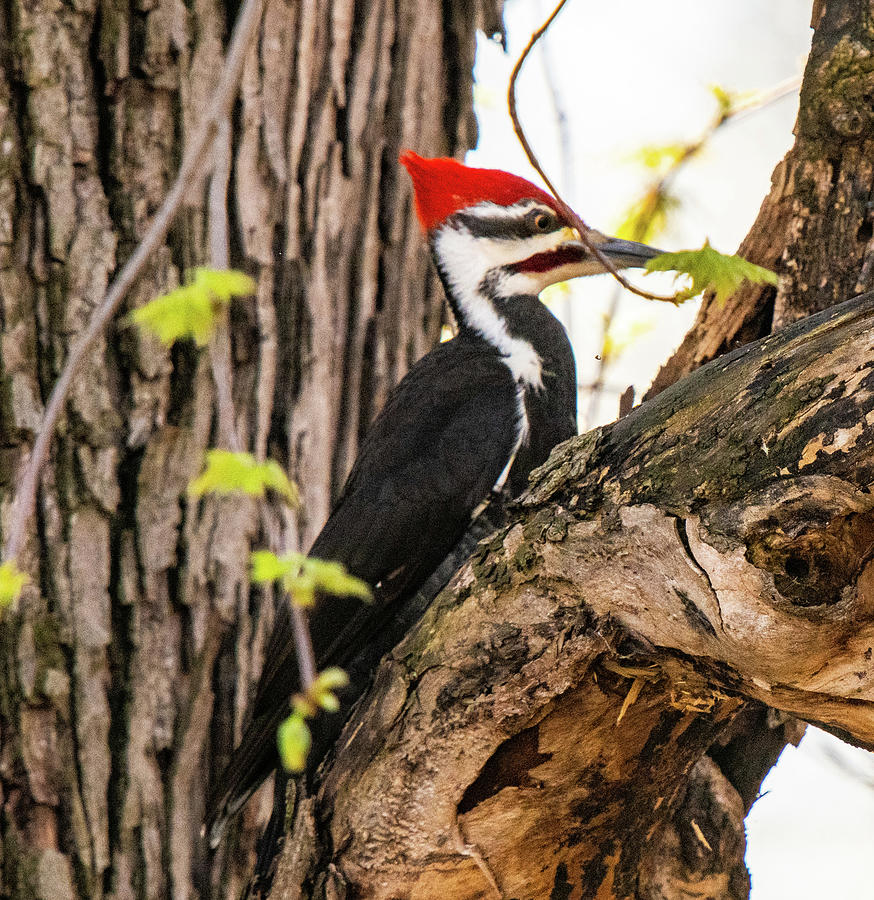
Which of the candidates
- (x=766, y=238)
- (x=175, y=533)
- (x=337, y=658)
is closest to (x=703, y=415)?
(x=766, y=238)

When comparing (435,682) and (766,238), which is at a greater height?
(766,238)

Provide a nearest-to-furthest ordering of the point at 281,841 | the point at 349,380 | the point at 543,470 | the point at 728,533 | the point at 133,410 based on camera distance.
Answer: the point at 728,533, the point at 543,470, the point at 281,841, the point at 133,410, the point at 349,380

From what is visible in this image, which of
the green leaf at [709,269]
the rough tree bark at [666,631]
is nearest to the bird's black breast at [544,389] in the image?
the rough tree bark at [666,631]

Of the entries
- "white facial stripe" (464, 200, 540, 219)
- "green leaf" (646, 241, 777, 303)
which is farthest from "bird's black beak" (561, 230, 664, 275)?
"green leaf" (646, 241, 777, 303)

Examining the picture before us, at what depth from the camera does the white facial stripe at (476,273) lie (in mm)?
2258

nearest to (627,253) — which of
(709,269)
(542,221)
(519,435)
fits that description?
(542,221)

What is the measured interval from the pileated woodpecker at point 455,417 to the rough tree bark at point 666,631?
1.03ft

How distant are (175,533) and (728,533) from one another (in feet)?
4.31

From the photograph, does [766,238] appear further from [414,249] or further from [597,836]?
[597,836]

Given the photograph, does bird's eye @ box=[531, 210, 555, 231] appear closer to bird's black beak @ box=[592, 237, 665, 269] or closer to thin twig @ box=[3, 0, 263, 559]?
bird's black beak @ box=[592, 237, 665, 269]

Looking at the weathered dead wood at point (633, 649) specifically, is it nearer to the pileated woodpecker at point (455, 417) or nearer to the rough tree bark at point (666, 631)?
the rough tree bark at point (666, 631)

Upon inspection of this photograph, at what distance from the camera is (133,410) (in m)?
2.09

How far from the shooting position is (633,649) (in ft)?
4.37

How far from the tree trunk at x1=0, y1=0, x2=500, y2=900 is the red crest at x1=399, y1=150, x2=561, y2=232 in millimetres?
234
